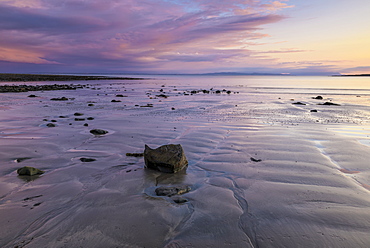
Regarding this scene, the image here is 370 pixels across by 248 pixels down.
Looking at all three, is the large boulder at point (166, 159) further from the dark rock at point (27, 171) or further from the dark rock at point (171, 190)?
the dark rock at point (27, 171)

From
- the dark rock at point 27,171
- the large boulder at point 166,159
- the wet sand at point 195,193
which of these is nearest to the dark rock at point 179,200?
the wet sand at point 195,193

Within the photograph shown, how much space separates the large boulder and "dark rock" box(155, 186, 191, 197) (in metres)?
1.00

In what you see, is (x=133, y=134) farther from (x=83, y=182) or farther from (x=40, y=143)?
(x=83, y=182)

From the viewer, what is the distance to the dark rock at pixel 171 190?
16.4 feet

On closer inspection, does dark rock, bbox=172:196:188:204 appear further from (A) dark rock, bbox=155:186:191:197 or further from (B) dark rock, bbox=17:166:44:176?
(B) dark rock, bbox=17:166:44:176

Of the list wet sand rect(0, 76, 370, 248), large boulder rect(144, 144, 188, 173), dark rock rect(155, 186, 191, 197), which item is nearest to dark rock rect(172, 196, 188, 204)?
wet sand rect(0, 76, 370, 248)

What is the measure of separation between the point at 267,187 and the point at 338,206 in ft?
4.36

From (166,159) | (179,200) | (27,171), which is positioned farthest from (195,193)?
(27,171)

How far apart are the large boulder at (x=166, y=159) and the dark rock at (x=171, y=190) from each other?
100 cm

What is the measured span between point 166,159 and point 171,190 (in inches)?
51.3

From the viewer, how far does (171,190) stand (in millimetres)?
5102

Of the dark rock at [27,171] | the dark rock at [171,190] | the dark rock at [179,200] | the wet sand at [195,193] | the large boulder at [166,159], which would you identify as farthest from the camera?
the large boulder at [166,159]

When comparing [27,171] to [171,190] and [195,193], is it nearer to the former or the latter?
[171,190]

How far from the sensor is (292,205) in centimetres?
457
